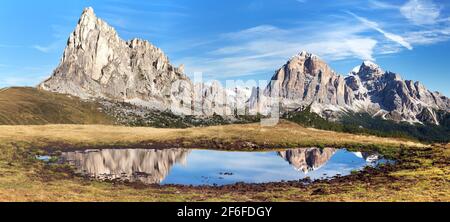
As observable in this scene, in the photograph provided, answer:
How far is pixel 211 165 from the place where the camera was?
211ft

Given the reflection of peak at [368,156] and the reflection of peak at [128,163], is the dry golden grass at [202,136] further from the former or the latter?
the reflection of peak at [128,163]

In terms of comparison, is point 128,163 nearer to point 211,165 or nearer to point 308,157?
point 211,165

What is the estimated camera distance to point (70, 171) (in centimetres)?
5250

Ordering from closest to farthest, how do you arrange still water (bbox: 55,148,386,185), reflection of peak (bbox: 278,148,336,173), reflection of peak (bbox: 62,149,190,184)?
reflection of peak (bbox: 62,149,190,184), still water (bbox: 55,148,386,185), reflection of peak (bbox: 278,148,336,173)

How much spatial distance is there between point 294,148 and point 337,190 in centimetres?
4915

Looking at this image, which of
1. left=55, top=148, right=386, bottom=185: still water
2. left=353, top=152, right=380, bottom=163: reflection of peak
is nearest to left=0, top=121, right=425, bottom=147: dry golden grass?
left=55, top=148, right=386, bottom=185: still water

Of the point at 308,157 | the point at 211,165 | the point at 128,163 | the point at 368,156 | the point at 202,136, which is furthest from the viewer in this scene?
the point at 202,136

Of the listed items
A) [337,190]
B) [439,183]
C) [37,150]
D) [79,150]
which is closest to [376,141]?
[439,183]

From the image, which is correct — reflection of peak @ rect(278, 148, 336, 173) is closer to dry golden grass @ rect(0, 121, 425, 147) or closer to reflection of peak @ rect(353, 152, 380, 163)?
reflection of peak @ rect(353, 152, 380, 163)

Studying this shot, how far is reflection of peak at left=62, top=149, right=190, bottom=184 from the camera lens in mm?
51875

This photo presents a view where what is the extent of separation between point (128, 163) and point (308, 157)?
34.2 m

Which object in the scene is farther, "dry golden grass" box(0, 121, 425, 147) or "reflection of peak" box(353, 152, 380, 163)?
"dry golden grass" box(0, 121, 425, 147)

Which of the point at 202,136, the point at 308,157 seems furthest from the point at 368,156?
the point at 202,136
